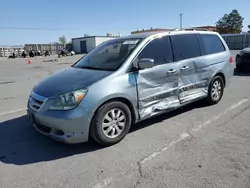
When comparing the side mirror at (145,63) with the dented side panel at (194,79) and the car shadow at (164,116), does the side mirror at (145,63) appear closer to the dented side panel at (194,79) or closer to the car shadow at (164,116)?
the dented side panel at (194,79)

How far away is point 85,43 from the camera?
5600 centimetres

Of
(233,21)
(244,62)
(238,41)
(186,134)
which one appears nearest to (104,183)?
(186,134)

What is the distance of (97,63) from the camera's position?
464 cm

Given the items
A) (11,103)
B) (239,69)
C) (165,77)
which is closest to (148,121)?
(165,77)

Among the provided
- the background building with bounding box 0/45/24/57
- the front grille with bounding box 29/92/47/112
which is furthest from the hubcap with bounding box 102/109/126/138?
the background building with bounding box 0/45/24/57

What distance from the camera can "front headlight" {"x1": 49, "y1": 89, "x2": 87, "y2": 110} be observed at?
3.62 metres

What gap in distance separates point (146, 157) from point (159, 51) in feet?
6.69

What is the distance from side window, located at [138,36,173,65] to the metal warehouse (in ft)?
165

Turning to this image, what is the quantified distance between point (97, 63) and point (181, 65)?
162 cm

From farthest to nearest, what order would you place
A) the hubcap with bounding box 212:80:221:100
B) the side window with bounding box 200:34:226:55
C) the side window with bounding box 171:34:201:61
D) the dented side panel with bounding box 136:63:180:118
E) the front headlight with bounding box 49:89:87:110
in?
the hubcap with bounding box 212:80:221:100
the side window with bounding box 200:34:226:55
the side window with bounding box 171:34:201:61
the dented side panel with bounding box 136:63:180:118
the front headlight with bounding box 49:89:87:110

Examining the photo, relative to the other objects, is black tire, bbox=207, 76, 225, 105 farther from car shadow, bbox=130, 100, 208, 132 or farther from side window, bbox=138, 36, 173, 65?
side window, bbox=138, 36, 173, 65

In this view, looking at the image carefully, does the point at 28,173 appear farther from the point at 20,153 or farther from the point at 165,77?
the point at 165,77

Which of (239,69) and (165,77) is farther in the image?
(239,69)

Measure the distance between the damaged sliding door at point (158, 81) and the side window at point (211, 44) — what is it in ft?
4.13
